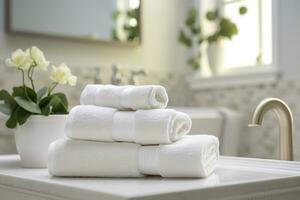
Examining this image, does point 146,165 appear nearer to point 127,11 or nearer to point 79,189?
point 79,189

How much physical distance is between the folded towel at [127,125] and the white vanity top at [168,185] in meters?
0.08

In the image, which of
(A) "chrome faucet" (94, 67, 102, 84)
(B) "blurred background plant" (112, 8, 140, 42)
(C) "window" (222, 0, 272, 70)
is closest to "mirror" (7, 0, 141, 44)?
(B) "blurred background plant" (112, 8, 140, 42)

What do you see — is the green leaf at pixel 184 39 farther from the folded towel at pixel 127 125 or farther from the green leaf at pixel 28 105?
the folded towel at pixel 127 125

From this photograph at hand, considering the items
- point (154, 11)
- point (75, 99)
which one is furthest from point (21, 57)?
point (154, 11)

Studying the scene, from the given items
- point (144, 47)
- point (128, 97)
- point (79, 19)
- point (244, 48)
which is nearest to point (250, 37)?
point (244, 48)

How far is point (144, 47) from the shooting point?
2.75 meters

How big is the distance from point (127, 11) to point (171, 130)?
5.93 ft

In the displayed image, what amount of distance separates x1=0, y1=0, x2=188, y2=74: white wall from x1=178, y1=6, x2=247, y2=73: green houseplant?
8 centimetres

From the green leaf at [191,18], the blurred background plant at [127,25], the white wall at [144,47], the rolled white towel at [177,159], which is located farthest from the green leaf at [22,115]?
the green leaf at [191,18]

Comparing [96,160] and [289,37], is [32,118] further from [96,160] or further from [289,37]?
[289,37]

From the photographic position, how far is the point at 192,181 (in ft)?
2.86

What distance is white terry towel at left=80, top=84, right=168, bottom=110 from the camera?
949 mm

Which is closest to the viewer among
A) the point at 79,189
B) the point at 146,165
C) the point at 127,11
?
the point at 79,189

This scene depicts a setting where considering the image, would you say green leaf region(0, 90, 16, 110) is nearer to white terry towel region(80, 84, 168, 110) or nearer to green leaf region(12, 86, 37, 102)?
green leaf region(12, 86, 37, 102)
